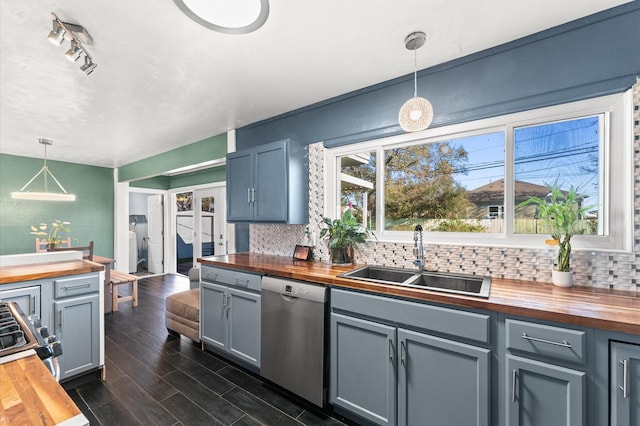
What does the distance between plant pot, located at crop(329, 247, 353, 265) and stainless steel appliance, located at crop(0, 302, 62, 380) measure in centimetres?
178

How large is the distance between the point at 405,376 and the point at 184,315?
2.39 meters

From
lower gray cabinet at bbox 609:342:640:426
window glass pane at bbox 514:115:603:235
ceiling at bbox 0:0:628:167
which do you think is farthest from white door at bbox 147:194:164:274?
lower gray cabinet at bbox 609:342:640:426

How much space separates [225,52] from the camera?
1.89 meters

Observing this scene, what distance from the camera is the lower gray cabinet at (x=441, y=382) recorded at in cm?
137

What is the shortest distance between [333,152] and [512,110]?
4.72 feet

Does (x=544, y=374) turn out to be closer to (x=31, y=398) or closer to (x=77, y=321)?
(x=31, y=398)

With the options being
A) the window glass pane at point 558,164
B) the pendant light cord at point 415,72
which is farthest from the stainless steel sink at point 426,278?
the pendant light cord at point 415,72

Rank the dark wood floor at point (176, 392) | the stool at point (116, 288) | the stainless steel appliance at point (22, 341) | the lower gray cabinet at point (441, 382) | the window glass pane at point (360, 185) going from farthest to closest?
the stool at point (116, 288)
the window glass pane at point (360, 185)
the dark wood floor at point (176, 392)
the lower gray cabinet at point (441, 382)
the stainless steel appliance at point (22, 341)

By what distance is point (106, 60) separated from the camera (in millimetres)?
1979

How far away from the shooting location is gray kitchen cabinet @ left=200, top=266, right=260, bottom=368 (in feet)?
7.59

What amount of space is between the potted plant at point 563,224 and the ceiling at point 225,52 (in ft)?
3.49

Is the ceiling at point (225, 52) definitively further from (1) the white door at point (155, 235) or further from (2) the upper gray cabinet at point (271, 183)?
(1) the white door at point (155, 235)

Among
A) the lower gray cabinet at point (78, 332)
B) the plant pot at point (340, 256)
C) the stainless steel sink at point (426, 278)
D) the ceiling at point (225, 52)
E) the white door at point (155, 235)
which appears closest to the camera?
the ceiling at point (225, 52)

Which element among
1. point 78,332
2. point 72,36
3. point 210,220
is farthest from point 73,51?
point 210,220
